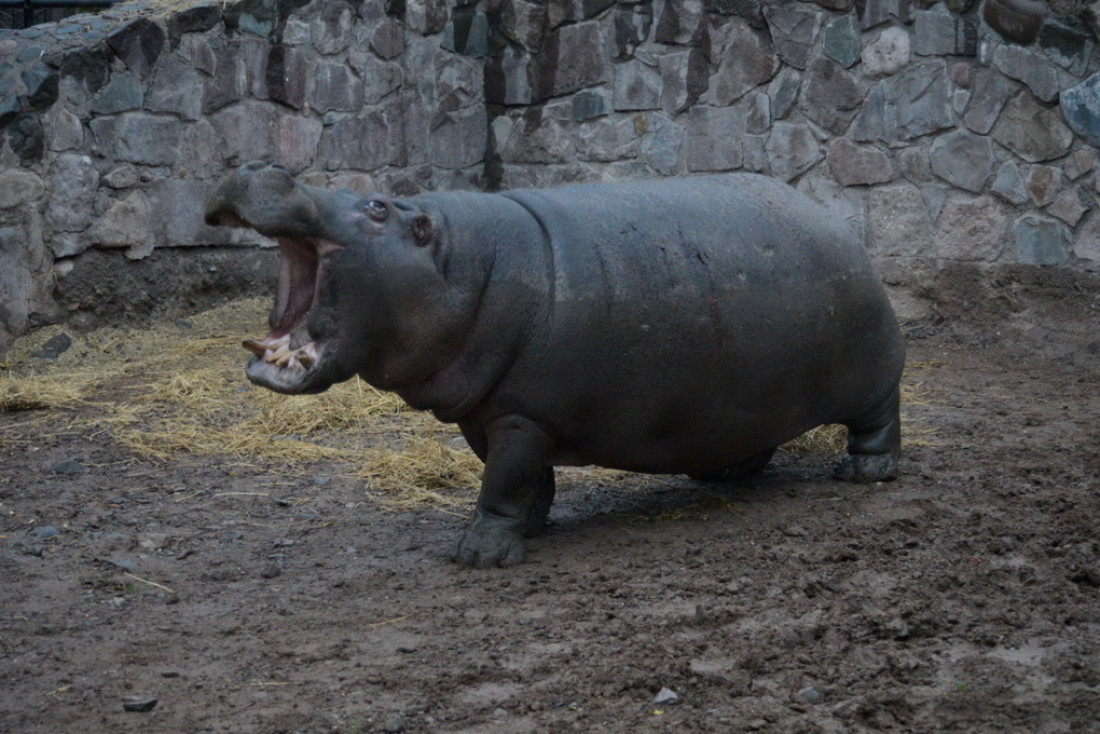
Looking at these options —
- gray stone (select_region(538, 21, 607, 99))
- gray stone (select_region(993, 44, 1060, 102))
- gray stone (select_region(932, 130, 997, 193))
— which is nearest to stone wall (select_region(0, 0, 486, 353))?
gray stone (select_region(538, 21, 607, 99))

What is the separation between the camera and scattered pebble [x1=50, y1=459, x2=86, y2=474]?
512 centimetres

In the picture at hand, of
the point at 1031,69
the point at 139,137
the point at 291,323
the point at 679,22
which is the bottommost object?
the point at 139,137

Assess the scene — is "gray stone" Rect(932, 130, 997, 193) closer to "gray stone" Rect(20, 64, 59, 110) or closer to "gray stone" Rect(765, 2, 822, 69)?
"gray stone" Rect(765, 2, 822, 69)

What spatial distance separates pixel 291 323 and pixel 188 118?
4642mm

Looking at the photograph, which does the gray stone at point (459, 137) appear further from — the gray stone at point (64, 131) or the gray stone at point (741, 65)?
the gray stone at point (64, 131)

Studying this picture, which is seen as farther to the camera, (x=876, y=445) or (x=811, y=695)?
(x=876, y=445)

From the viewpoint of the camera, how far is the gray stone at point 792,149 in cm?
772

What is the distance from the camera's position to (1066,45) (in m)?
6.69

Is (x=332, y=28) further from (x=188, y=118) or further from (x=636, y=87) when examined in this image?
(x=636, y=87)

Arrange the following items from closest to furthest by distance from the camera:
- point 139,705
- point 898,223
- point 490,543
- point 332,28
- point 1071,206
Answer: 1. point 139,705
2. point 490,543
3. point 1071,206
4. point 898,223
5. point 332,28

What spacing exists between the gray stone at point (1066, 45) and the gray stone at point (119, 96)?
5206 mm

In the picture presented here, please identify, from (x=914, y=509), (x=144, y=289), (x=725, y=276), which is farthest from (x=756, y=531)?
(x=144, y=289)

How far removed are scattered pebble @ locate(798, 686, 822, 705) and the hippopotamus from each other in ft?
4.12

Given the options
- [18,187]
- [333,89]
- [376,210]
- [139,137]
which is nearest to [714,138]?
[333,89]
